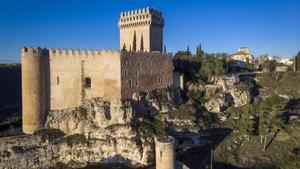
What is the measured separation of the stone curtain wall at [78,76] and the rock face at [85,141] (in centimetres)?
115

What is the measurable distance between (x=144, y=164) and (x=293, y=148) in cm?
2027

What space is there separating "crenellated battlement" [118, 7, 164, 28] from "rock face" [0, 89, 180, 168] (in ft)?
49.5

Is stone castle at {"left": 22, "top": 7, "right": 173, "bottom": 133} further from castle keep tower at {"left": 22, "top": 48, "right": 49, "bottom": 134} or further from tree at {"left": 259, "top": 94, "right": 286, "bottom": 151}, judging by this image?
tree at {"left": 259, "top": 94, "right": 286, "bottom": 151}

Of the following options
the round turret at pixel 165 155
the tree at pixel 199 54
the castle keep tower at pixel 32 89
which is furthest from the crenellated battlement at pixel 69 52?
the tree at pixel 199 54

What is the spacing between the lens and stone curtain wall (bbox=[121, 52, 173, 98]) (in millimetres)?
41500

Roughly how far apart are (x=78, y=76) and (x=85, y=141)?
8.25 metres

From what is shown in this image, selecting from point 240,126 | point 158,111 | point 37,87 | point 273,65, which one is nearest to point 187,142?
point 158,111

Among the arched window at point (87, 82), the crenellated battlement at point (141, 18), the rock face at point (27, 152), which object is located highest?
the crenellated battlement at point (141, 18)

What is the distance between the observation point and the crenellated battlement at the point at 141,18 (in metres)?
50.2

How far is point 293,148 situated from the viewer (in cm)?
4338

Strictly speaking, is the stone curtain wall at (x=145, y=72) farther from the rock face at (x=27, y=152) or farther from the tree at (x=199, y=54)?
the tree at (x=199, y=54)

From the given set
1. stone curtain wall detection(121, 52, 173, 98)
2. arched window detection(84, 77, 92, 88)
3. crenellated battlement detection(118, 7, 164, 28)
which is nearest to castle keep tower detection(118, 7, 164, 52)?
crenellated battlement detection(118, 7, 164, 28)

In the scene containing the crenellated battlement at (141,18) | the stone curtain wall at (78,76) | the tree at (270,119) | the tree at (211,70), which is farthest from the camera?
the tree at (211,70)

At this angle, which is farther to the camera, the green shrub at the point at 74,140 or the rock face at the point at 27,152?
the green shrub at the point at 74,140
